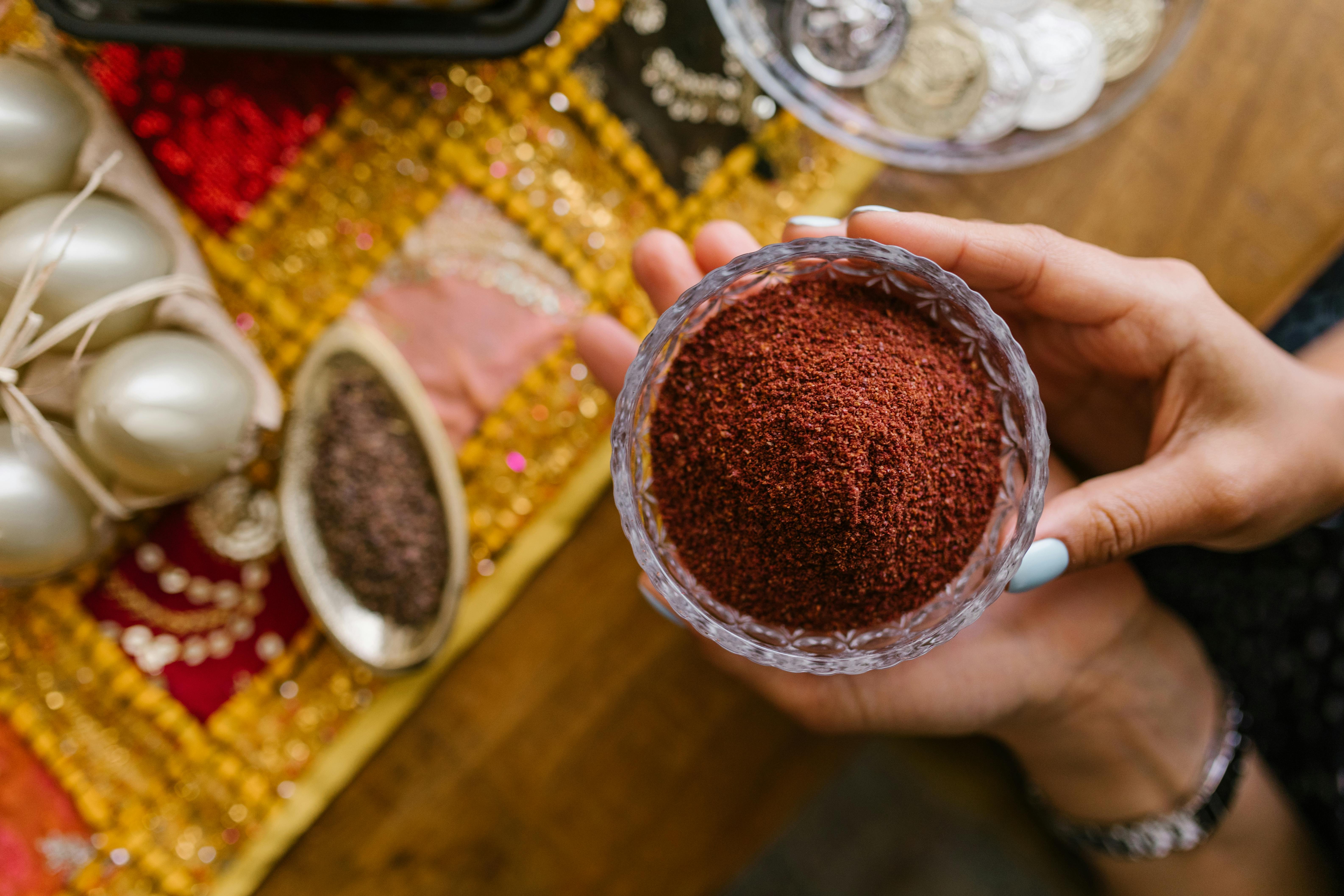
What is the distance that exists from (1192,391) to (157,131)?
0.76 metres

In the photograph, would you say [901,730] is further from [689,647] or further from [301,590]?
[301,590]

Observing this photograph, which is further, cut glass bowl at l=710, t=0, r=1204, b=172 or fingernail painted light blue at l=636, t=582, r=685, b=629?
cut glass bowl at l=710, t=0, r=1204, b=172

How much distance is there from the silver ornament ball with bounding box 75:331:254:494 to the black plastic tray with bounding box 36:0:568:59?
0.22 metres

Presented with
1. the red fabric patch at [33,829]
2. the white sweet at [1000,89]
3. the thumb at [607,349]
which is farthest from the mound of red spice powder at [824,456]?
the red fabric patch at [33,829]

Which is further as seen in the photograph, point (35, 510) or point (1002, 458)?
point (35, 510)

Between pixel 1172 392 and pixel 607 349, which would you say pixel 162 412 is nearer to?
pixel 607 349

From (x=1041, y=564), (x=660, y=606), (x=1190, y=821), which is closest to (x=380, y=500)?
(x=660, y=606)

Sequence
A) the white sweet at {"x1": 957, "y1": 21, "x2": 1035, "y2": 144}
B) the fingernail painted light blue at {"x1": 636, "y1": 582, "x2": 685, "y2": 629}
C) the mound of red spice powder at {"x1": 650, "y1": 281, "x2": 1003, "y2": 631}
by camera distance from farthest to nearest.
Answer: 1. the white sweet at {"x1": 957, "y1": 21, "x2": 1035, "y2": 144}
2. the fingernail painted light blue at {"x1": 636, "y1": 582, "x2": 685, "y2": 629}
3. the mound of red spice powder at {"x1": 650, "y1": 281, "x2": 1003, "y2": 631}

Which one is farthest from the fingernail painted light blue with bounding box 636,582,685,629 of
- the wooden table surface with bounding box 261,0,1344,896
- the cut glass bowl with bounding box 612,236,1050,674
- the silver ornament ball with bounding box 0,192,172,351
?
the silver ornament ball with bounding box 0,192,172,351

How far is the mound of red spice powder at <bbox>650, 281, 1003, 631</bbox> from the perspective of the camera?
1.30 ft

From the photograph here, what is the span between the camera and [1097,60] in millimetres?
637

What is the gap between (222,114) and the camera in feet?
2.11

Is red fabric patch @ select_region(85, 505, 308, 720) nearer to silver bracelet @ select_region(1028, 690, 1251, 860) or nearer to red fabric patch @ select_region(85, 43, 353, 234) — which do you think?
red fabric patch @ select_region(85, 43, 353, 234)

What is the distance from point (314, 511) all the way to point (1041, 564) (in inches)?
20.8
